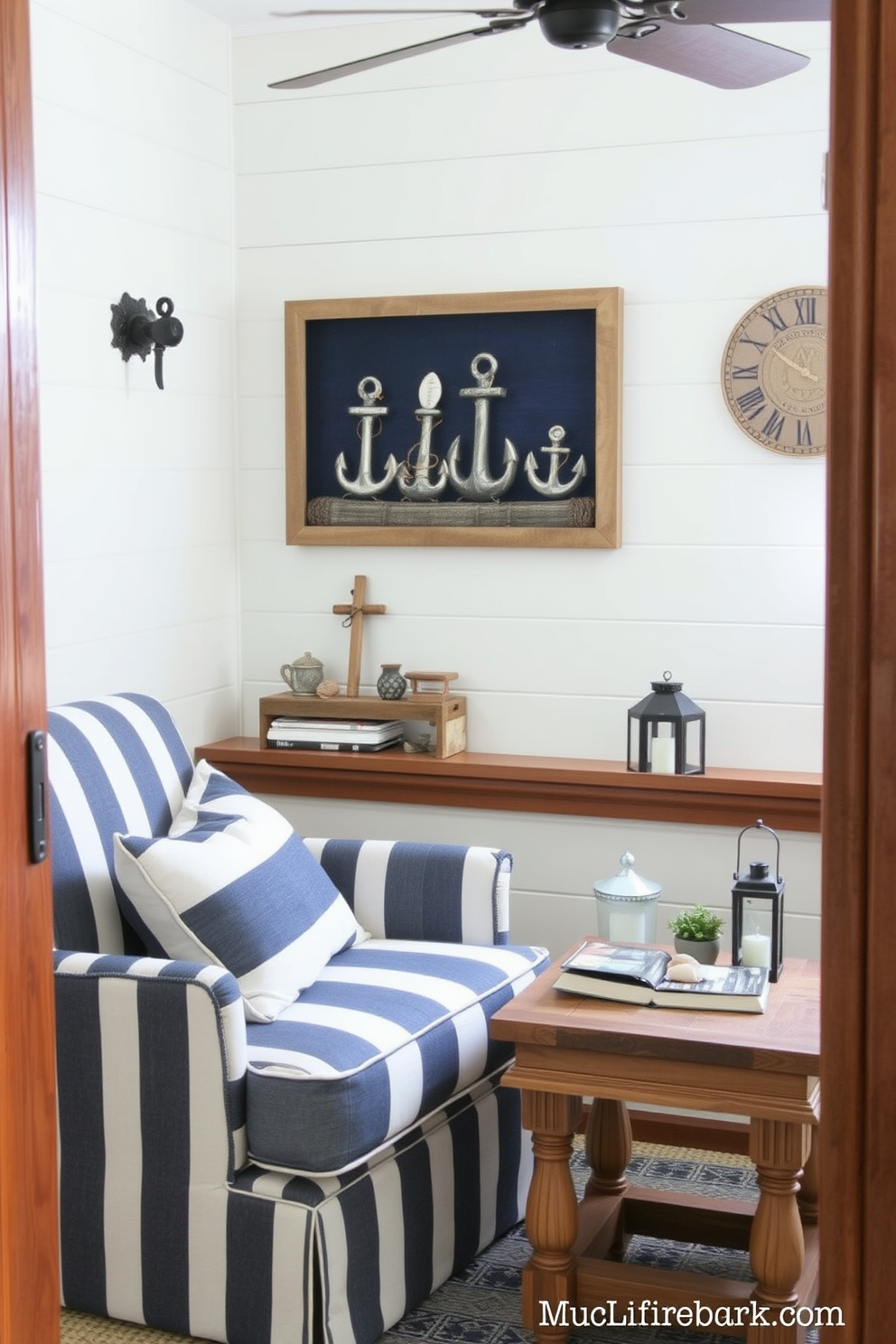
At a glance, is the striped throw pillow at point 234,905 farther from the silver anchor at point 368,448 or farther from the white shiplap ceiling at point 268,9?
the white shiplap ceiling at point 268,9

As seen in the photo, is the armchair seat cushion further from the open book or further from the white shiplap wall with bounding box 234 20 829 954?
the white shiplap wall with bounding box 234 20 829 954

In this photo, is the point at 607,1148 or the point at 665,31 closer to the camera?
the point at 665,31

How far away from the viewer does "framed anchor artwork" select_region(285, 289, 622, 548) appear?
3.64 m

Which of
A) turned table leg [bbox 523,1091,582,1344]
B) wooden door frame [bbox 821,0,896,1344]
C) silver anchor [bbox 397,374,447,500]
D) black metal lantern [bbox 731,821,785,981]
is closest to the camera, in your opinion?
wooden door frame [bbox 821,0,896,1344]

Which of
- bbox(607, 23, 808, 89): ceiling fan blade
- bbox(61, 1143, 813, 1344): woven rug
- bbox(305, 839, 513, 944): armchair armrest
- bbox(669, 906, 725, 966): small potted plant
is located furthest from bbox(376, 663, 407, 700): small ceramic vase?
bbox(607, 23, 808, 89): ceiling fan blade

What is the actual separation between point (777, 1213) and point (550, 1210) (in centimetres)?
38

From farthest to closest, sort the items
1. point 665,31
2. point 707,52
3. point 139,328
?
point 139,328, point 707,52, point 665,31

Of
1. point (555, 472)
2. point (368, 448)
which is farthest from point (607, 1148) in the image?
point (368, 448)

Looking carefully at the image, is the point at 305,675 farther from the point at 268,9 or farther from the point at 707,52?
the point at 707,52

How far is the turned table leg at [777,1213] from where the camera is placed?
236cm

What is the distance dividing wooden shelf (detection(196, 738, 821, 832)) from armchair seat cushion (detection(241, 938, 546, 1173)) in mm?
578

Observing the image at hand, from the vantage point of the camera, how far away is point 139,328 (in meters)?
3.42

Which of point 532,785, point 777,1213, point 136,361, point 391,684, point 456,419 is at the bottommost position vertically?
point 777,1213

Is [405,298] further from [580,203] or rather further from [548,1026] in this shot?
[548,1026]
